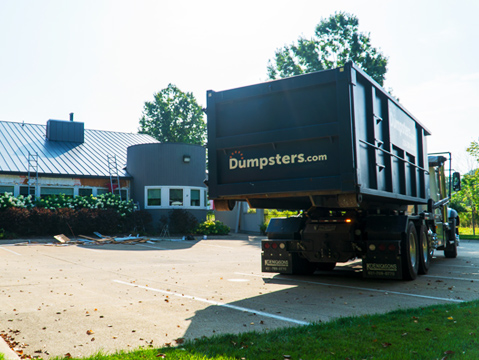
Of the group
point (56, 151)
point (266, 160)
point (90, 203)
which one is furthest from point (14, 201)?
point (266, 160)

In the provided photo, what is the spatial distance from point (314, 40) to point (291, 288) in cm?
3603

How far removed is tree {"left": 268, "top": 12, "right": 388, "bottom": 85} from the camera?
4031 cm

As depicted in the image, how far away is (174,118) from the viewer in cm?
6169

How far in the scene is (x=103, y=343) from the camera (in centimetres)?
492

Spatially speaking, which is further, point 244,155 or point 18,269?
point 18,269

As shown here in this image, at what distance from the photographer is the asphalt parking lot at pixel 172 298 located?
210 inches

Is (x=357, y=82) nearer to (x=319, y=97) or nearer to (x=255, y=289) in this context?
(x=319, y=97)

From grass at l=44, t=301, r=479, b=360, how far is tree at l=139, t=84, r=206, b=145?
56.8 metres

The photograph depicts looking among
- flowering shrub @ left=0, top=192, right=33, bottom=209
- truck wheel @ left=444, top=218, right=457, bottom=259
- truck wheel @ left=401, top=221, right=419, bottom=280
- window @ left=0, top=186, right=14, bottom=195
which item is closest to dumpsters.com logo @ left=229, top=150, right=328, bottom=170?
truck wheel @ left=401, top=221, right=419, bottom=280

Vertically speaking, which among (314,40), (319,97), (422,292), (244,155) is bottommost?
A: (422,292)

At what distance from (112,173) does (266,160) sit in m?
21.5

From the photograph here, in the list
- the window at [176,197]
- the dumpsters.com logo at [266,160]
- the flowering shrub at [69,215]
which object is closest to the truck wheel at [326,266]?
the dumpsters.com logo at [266,160]

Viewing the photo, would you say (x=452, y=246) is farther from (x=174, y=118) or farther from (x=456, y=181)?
(x=174, y=118)

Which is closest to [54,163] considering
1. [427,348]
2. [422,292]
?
[422,292]
